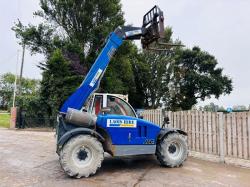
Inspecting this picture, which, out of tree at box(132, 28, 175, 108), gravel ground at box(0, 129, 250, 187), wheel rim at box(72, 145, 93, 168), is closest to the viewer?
gravel ground at box(0, 129, 250, 187)

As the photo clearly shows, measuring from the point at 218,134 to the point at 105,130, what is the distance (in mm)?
3841

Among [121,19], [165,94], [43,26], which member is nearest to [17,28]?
[43,26]

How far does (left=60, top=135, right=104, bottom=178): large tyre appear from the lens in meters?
5.83

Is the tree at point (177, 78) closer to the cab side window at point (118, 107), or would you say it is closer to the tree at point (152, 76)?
the tree at point (152, 76)

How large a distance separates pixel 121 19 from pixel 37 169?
60.2ft

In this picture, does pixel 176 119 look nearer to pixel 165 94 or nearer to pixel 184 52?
pixel 165 94

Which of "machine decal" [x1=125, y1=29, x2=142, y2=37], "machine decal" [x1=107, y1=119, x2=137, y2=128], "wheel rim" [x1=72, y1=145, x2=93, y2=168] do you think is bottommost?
"wheel rim" [x1=72, y1=145, x2=93, y2=168]

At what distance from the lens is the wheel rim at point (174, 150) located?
23.4 ft

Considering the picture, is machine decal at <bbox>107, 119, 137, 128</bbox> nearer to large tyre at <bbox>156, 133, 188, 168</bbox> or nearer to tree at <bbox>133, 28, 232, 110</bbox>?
large tyre at <bbox>156, 133, 188, 168</bbox>

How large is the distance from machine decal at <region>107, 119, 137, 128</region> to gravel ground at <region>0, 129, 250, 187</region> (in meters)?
1.20

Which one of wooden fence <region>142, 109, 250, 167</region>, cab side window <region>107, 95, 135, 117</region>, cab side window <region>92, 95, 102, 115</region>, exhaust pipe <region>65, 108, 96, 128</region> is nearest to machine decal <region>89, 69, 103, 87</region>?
cab side window <region>92, 95, 102, 115</region>

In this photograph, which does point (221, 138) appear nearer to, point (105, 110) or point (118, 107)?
point (118, 107)

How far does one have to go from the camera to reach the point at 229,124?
777 cm

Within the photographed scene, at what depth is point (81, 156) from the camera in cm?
603
